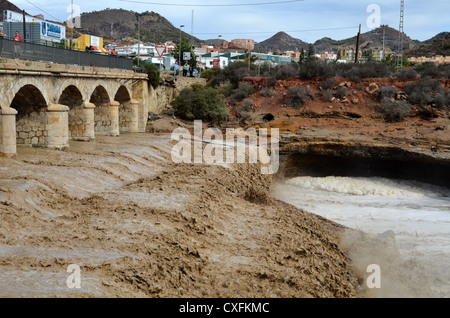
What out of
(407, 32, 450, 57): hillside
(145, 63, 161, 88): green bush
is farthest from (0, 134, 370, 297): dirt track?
(407, 32, 450, 57): hillside

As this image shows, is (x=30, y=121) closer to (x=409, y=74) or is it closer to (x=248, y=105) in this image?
(x=248, y=105)

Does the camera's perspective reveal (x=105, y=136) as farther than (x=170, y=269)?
Yes

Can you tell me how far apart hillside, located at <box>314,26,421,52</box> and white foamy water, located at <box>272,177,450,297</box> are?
117 m

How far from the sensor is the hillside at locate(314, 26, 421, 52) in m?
140

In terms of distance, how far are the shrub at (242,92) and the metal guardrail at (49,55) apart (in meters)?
12.5

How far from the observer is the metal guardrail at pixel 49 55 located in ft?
51.3

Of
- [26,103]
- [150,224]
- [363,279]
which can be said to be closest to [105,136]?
[26,103]

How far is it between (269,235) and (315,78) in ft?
87.0

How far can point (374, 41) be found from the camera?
14400cm

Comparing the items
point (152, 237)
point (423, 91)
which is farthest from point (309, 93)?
point (152, 237)

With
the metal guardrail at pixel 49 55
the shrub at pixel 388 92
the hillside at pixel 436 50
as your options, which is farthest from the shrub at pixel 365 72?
the hillside at pixel 436 50
